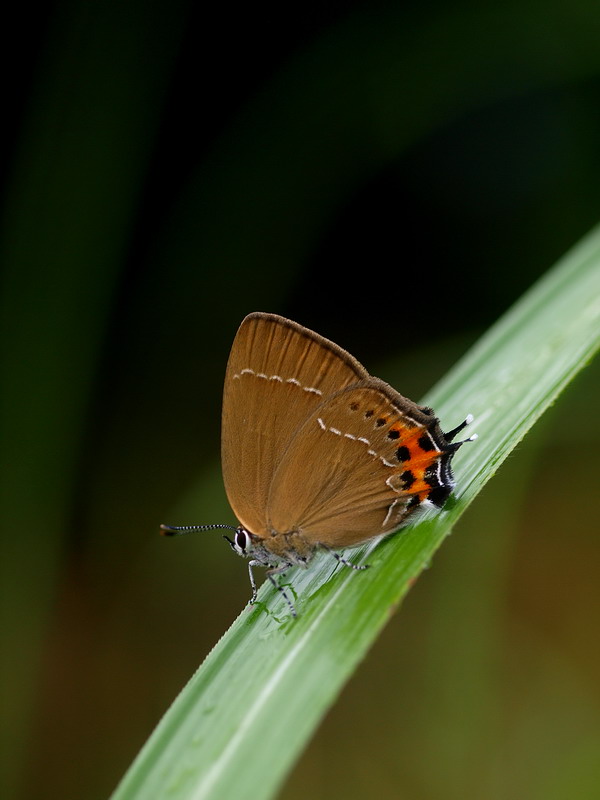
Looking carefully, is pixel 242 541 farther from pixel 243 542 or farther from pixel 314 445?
pixel 314 445

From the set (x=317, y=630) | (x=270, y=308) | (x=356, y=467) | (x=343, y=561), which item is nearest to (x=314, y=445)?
(x=356, y=467)

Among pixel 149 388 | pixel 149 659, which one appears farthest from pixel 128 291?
pixel 149 659

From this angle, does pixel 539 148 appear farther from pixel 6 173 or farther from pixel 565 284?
pixel 6 173

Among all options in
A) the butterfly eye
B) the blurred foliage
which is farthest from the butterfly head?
the blurred foliage

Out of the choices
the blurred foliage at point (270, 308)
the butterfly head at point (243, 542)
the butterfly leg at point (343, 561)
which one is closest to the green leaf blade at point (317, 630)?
the butterfly leg at point (343, 561)

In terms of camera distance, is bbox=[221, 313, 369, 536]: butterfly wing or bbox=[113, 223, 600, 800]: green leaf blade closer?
bbox=[113, 223, 600, 800]: green leaf blade

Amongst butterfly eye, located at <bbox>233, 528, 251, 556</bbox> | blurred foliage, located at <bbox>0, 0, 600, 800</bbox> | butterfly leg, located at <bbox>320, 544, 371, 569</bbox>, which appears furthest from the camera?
blurred foliage, located at <bbox>0, 0, 600, 800</bbox>

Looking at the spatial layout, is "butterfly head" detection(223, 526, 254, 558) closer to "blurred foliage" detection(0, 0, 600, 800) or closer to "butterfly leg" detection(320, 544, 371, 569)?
"butterfly leg" detection(320, 544, 371, 569)

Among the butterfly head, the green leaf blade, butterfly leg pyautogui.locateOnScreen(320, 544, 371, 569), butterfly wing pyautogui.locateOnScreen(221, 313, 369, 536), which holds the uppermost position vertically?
butterfly wing pyautogui.locateOnScreen(221, 313, 369, 536)
